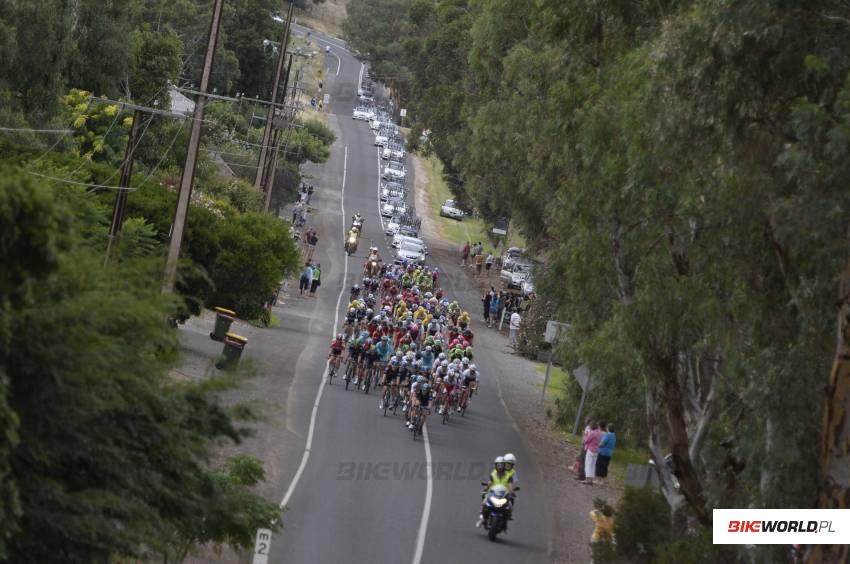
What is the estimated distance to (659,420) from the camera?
23594 millimetres

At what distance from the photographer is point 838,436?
1620 centimetres

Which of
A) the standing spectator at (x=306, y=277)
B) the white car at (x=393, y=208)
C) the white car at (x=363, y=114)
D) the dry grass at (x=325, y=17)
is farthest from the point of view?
the dry grass at (x=325, y=17)

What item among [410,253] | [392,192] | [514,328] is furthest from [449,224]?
[514,328]

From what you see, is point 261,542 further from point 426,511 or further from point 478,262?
point 478,262

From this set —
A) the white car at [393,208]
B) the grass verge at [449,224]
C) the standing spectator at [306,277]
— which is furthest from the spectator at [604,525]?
the white car at [393,208]

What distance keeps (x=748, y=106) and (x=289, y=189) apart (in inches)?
2740

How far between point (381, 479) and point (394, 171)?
81.1 metres

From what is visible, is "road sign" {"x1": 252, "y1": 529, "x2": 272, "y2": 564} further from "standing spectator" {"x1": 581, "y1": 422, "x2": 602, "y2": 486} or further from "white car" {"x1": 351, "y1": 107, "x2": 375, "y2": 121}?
"white car" {"x1": 351, "y1": 107, "x2": 375, "y2": 121}

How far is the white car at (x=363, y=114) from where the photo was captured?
128000mm

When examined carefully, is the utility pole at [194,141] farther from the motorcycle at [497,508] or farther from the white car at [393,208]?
the white car at [393,208]

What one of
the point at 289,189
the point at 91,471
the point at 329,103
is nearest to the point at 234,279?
the point at 91,471

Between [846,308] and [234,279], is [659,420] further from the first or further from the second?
[234,279]

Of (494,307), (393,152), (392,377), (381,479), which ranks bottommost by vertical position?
(381,479)

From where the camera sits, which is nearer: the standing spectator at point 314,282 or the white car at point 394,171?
the standing spectator at point 314,282
